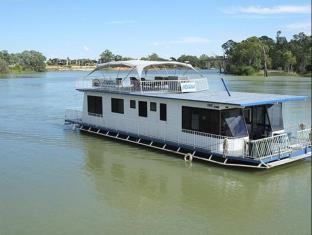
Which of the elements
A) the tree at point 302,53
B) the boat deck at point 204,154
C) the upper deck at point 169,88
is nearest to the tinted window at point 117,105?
the upper deck at point 169,88

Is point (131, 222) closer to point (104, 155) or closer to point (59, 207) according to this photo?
point (59, 207)

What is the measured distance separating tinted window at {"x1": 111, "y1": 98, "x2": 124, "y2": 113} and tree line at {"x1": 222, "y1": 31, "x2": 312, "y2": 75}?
9222cm

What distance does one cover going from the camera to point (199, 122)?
1625 centimetres

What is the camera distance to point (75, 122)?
23219 millimetres

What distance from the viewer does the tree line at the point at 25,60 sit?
145 meters

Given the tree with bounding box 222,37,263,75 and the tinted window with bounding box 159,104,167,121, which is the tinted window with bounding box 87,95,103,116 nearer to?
the tinted window with bounding box 159,104,167,121

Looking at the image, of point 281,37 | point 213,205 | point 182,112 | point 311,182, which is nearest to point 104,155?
point 182,112

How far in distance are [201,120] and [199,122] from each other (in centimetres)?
14

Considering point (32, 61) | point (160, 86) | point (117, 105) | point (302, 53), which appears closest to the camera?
point (160, 86)

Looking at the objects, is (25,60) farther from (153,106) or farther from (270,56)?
(153,106)

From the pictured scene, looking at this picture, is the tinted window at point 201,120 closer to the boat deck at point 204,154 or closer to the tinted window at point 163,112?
the boat deck at point 204,154

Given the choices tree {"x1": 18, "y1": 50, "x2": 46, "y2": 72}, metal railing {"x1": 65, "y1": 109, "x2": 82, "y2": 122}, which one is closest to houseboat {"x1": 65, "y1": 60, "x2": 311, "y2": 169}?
metal railing {"x1": 65, "y1": 109, "x2": 82, "y2": 122}

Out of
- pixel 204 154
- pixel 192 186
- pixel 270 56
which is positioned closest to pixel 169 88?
pixel 204 154

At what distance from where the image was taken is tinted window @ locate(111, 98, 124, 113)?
1981cm
